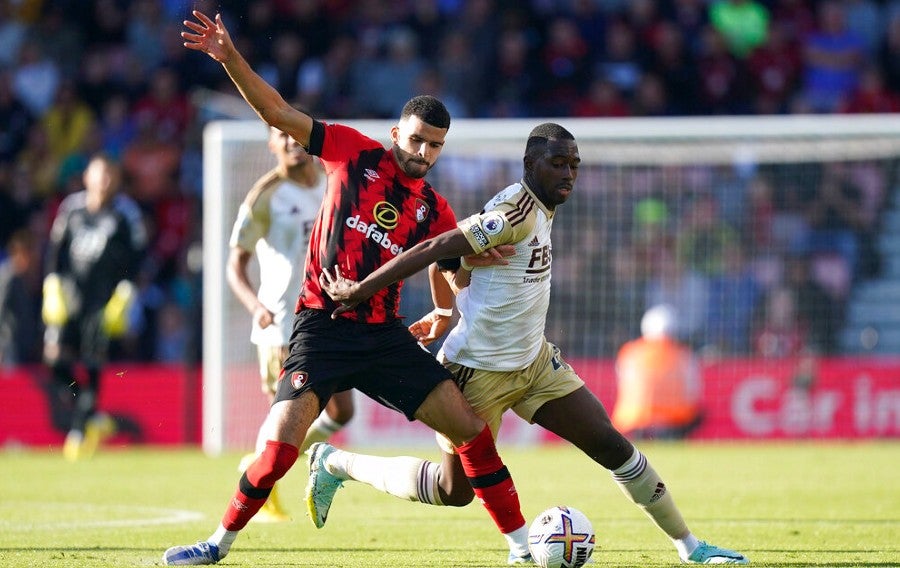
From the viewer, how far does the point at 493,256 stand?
21.9ft

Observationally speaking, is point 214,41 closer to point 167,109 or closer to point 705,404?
point 705,404

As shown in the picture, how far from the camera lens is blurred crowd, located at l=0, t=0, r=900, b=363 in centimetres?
1880

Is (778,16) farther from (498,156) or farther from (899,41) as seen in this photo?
(498,156)

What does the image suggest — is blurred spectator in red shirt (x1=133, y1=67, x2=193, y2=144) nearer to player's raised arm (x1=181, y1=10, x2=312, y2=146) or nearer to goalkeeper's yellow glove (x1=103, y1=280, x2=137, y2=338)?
goalkeeper's yellow glove (x1=103, y1=280, x2=137, y2=338)

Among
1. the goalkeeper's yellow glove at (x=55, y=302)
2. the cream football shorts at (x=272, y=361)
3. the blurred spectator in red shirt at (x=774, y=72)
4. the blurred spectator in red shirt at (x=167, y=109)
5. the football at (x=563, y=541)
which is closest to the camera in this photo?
the football at (x=563, y=541)

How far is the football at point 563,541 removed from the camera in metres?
6.41

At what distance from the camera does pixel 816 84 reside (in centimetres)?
1927

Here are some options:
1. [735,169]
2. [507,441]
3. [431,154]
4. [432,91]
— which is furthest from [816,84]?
[431,154]

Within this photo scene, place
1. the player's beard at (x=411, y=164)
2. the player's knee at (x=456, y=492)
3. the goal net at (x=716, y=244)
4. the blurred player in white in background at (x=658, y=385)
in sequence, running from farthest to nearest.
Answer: the goal net at (x=716, y=244) → the blurred player in white in background at (x=658, y=385) → the player's knee at (x=456, y=492) → the player's beard at (x=411, y=164)

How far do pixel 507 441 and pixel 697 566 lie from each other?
9.41m

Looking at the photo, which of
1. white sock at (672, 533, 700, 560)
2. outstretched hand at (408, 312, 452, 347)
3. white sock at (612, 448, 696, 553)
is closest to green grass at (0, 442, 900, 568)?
white sock at (672, 533, 700, 560)

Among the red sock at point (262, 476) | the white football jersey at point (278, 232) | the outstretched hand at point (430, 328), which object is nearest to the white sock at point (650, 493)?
the outstretched hand at point (430, 328)

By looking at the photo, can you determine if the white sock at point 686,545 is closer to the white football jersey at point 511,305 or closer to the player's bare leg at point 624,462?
the player's bare leg at point 624,462

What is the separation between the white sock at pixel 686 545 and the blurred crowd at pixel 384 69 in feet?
39.6
